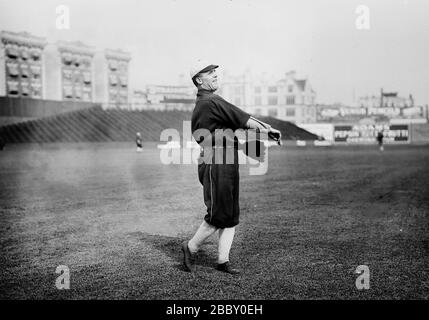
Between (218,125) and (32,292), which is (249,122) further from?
(32,292)

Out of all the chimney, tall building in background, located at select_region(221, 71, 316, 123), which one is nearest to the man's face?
tall building in background, located at select_region(221, 71, 316, 123)

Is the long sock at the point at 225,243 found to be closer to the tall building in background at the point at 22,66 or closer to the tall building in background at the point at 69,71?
the tall building in background at the point at 22,66

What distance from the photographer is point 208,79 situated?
420cm

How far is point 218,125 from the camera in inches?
164

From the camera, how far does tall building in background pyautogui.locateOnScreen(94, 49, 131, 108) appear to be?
59344mm

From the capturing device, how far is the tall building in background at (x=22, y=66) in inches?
1541

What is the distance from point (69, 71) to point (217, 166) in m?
51.8

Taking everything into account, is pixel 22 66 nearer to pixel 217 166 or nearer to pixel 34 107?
pixel 34 107

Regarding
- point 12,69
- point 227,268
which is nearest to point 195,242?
point 227,268

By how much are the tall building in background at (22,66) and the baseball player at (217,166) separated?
36.4 metres

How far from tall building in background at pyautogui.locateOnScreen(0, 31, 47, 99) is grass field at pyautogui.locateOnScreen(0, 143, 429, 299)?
32617 millimetres

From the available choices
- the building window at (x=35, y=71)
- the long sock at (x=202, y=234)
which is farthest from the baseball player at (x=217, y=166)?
the building window at (x=35, y=71)

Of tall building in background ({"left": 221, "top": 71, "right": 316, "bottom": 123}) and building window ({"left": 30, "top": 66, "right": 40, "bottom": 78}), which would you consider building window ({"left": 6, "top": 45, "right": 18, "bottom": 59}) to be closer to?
building window ({"left": 30, "top": 66, "right": 40, "bottom": 78})
